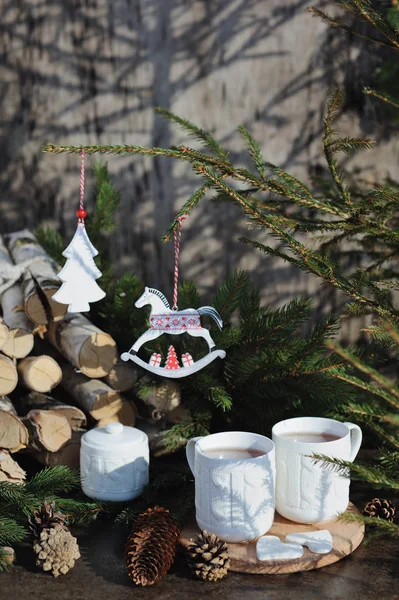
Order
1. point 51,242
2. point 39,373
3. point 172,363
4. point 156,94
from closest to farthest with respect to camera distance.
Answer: point 172,363 < point 39,373 < point 51,242 < point 156,94

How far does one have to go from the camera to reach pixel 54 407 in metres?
1.44

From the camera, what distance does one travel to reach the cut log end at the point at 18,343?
140 centimetres

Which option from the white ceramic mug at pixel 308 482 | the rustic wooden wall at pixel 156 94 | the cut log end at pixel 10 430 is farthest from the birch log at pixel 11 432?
the rustic wooden wall at pixel 156 94

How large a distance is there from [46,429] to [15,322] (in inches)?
8.9

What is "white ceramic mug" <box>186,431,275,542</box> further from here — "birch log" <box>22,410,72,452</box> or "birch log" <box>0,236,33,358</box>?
"birch log" <box>0,236,33,358</box>

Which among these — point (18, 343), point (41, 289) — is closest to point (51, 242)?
point (41, 289)

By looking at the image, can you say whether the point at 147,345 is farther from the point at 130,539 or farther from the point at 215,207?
the point at 215,207

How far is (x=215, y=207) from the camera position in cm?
192

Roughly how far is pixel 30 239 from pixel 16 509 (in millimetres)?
704

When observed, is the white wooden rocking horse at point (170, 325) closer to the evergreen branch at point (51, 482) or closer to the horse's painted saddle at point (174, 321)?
the horse's painted saddle at point (174, 321)

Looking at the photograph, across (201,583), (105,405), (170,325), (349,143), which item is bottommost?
(201,583)

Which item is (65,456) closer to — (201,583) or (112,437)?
(112,437)

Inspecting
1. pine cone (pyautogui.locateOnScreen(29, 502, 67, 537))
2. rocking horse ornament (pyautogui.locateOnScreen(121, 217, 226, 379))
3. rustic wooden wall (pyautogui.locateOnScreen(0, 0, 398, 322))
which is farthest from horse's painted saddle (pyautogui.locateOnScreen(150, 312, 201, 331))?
rustic wooden wall (pyautogui.locateOnScreen(0, 0, 398, 322))

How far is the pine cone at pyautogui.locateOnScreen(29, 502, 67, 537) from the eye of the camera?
1156 millimetres
